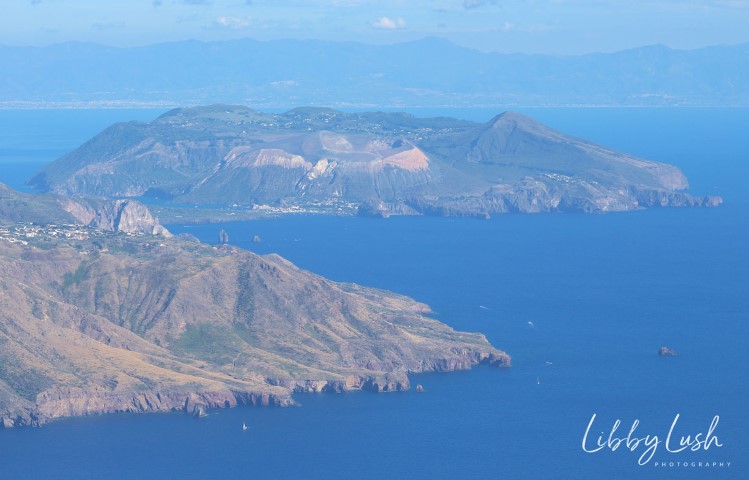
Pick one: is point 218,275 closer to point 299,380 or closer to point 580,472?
point 299,380

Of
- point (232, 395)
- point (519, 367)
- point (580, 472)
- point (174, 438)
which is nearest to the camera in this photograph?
point (580, 472)

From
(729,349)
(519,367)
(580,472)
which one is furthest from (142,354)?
(729,349)

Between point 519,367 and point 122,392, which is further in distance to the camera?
point 519,367

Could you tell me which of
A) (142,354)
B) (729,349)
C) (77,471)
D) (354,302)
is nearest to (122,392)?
(142,354)

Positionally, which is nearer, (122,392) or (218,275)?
(122,392)

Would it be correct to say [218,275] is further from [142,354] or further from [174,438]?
[174,438]

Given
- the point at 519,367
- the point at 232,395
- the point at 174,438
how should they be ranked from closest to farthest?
the point at 174,438 < the point at 232,395 < the point at 519,367
